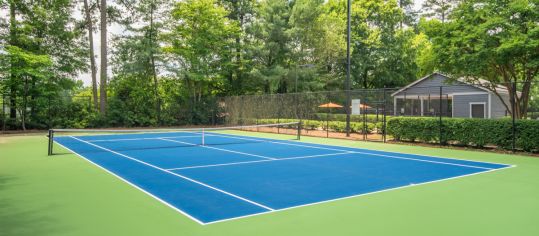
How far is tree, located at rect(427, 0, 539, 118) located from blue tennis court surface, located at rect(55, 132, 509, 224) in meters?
4.52

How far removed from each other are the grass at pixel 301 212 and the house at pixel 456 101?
50.8ft

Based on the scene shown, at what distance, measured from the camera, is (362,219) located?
17.1 ft

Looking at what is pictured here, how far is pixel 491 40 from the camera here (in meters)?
13.4

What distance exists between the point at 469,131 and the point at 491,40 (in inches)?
125

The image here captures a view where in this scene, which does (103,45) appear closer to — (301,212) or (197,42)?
(197,42)

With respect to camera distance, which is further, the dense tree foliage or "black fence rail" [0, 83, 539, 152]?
the dense tree foliage

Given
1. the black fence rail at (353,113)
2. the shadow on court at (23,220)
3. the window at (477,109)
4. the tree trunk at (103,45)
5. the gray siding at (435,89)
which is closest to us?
the shadow on court at (23,220)

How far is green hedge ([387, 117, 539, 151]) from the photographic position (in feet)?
40.1

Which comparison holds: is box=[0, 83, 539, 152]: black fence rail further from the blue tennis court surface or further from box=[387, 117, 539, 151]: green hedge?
the blue tennis court surface

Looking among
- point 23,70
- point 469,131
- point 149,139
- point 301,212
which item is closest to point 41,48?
point 23,70

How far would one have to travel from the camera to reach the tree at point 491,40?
41.3ft

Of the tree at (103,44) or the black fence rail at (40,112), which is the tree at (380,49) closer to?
the tree at (103,44)

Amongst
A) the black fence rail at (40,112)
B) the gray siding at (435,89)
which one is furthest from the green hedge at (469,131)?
the black fence rail at (40,112)

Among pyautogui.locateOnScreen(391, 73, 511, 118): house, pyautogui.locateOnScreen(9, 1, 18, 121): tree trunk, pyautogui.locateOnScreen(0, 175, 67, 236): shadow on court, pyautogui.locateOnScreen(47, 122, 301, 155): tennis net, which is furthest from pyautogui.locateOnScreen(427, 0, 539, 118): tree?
pyautogui.locateOnScreen(9, 1, 18, 121): tree trunk
